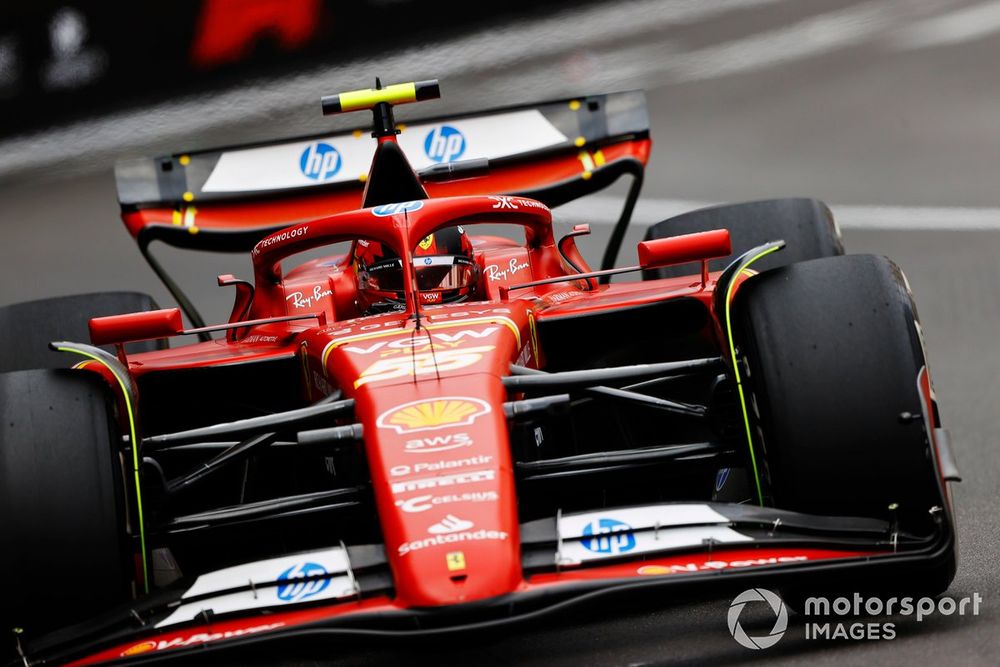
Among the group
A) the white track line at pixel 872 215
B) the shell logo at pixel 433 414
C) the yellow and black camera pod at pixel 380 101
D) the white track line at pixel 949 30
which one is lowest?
the shell logo at pixel 433 414

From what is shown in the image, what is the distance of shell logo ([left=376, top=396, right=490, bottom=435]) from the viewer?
4.01 meters

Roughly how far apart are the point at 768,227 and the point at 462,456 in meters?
3.29

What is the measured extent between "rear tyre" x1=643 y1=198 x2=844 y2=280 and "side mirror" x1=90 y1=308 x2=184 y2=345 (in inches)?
112

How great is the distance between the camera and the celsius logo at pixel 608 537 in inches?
147

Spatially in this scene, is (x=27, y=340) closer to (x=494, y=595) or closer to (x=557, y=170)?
(x=557, y=170)

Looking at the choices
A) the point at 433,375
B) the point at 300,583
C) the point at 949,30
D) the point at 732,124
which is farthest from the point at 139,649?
the point at 949,30

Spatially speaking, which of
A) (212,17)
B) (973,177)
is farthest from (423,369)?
(212,17)

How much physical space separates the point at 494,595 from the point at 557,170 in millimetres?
3904

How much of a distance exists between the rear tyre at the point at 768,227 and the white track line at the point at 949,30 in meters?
6.49

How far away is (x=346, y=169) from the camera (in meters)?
7.17

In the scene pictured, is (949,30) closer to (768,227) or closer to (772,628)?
(768,227)

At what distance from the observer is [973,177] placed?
37.3ft

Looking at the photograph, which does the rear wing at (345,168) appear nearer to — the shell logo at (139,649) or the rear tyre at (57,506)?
the rear tyre at (57,506)

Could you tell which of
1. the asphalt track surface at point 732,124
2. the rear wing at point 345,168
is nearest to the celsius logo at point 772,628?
the rear wing at point 345,168
